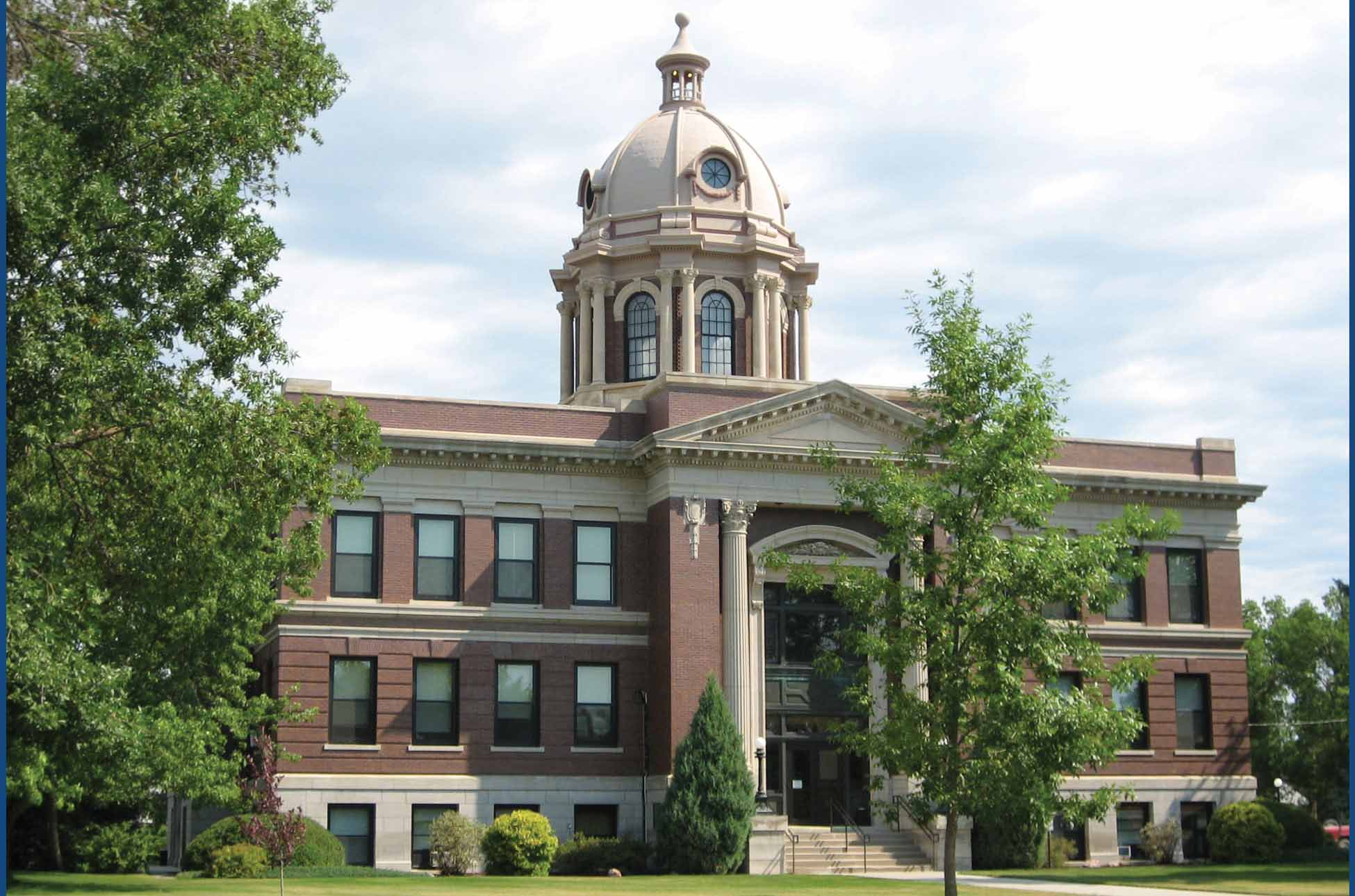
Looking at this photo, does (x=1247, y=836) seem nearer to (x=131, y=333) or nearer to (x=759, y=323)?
(x=759, y=323)

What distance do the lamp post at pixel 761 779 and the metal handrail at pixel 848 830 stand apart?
220 centimetres

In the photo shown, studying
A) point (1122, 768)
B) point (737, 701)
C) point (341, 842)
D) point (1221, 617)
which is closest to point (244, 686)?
point (341, 842)

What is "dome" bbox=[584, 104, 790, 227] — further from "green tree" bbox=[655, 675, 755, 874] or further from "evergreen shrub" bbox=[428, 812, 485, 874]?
"evergreen shrub" bbox=[428, 812, 485, 874]

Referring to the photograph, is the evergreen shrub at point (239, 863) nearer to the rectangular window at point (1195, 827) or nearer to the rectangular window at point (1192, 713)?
the rectangular window at point (1195, 827)

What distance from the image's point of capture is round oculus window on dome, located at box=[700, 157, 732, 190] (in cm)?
5884

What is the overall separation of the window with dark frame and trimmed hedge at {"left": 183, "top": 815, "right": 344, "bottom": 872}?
66.6 ft

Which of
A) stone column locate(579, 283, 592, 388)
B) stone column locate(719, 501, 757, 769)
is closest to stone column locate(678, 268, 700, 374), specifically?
stone column locate(579, 283, 592, 388)

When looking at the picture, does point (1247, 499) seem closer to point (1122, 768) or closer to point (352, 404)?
point (1122, 768)

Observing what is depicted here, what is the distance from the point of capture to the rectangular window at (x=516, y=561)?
47.2 metres

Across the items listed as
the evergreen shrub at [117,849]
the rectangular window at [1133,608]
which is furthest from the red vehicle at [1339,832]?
the evergreen shrub at [117,849]

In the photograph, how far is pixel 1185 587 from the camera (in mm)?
53094

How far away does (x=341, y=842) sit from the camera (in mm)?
44375

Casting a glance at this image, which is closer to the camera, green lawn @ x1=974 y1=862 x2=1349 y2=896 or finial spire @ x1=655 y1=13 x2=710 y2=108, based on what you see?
green lawn @ x1=974 y1=862 x2=1349 y2=896

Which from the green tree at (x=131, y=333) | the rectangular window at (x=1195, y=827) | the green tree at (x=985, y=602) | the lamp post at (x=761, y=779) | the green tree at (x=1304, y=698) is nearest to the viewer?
the green tree at (x=131, y=333)
